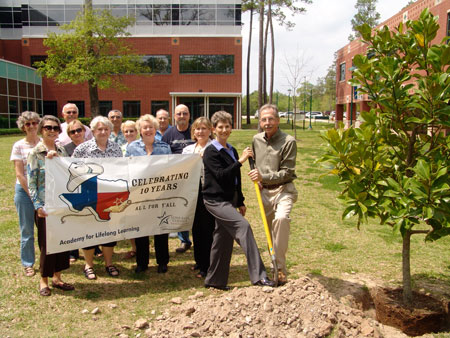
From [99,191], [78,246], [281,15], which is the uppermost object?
[281,15]

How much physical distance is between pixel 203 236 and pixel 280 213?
1.25 meters

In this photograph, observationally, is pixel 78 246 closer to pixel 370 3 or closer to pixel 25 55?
pixel 25 55

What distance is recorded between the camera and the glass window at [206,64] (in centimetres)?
4022

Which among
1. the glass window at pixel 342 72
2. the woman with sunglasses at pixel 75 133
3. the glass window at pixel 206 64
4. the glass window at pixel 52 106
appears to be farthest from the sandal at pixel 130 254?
the glass window at pixel 52 106

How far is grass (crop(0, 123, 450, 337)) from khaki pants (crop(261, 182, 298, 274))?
1.85ft

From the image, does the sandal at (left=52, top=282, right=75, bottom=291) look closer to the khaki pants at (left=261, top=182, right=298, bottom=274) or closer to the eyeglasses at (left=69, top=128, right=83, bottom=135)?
the eyeglasses at (left=69, top=128, right=83, bottom=135)

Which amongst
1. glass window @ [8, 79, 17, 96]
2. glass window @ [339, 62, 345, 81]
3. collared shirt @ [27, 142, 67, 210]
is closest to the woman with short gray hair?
collared shirt @ [27, 142, 67, 210]

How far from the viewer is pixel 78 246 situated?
5086mm

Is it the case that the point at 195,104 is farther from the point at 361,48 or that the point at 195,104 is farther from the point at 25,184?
the point at 25,184

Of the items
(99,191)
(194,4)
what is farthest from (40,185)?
(194,4)

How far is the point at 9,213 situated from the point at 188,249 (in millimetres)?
4246

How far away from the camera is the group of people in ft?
15.9

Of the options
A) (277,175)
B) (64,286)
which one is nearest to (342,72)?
(277,175)

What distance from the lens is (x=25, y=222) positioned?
5.32 m
